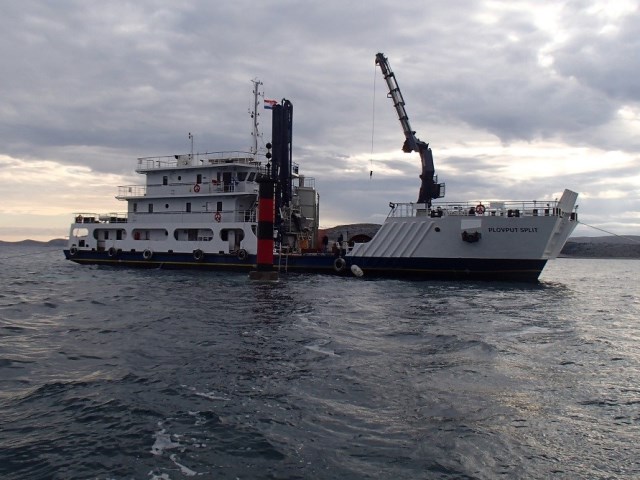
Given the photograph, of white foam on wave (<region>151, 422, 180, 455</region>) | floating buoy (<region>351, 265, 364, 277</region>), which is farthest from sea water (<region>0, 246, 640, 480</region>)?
floating buoy (<region>351, 265, 364, 277</region>)

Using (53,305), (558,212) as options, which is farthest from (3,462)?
(558,212)

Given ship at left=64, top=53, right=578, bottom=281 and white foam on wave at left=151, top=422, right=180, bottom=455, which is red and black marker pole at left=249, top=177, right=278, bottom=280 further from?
white foam on wave at left=151, top=422, right=180, bottom=455

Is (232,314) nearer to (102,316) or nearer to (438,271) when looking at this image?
(102,316)

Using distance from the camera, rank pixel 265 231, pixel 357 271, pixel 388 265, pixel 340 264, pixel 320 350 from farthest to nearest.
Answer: pixel 340 264 < pixel 357 271 < pixel 388 265 < pixel 265 231 < pixel 320 350

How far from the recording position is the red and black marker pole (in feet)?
87.2

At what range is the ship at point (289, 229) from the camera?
26766 mm

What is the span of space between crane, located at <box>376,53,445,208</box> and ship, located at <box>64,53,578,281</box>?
0.06 metres

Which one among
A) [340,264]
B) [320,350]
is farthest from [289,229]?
[320,350]

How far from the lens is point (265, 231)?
2712 cm

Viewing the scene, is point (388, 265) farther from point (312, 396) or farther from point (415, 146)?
point (312, 396)

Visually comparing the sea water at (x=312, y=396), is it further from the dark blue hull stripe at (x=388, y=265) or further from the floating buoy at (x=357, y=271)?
the floating buoy at (x=357, y=271)

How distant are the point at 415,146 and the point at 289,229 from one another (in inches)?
370

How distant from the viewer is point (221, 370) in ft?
27.3

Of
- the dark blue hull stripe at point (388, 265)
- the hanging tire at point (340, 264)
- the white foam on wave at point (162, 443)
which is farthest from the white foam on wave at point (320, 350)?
the hanging tire at point (340, 264)
